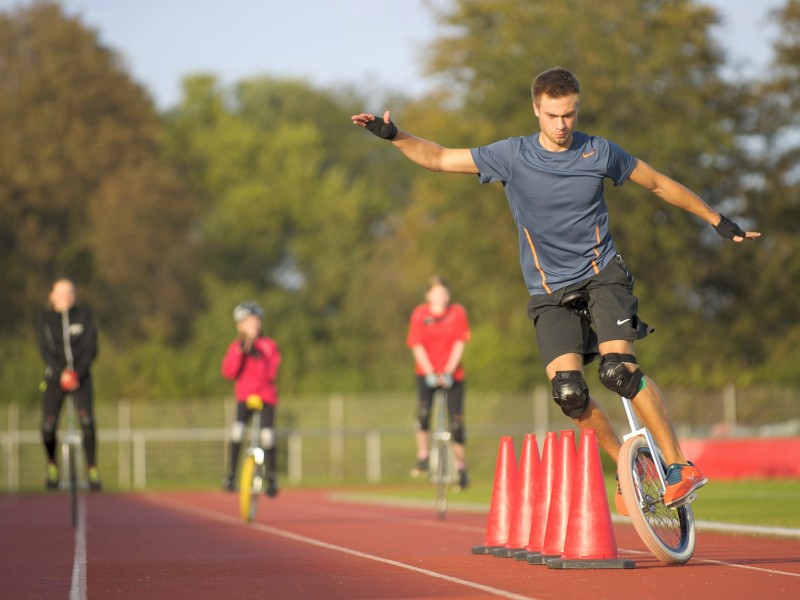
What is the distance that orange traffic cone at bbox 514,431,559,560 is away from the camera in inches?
355

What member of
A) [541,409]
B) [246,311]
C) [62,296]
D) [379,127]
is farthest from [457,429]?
[541,409]

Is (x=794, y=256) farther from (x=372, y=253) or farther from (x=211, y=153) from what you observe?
(x=211, y=153)

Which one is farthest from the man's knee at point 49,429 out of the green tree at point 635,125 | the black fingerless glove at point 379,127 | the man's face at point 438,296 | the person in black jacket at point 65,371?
the green tree at point 635,125

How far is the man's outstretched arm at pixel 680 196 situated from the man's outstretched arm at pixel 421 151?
0.95m

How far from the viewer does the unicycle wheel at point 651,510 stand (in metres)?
8.26

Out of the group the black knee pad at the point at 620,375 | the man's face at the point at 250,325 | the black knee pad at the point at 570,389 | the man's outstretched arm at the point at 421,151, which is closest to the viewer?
the black knee pad at the point at 620,375

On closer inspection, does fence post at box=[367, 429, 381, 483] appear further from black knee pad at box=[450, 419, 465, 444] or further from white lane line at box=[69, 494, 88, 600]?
white lane line at box=[69, 494, 88, 600]

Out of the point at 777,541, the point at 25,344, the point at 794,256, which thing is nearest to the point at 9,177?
the point at 25,344

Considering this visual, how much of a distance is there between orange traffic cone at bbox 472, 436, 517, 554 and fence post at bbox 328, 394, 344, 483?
26956 mm

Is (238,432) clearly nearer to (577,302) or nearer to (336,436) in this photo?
(577,302)

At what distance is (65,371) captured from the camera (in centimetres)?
1494

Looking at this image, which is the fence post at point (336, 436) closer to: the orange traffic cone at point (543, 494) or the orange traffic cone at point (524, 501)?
the orange traffic cone at point (524, 501)

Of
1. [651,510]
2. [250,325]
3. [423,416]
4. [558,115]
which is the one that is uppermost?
[558,115]

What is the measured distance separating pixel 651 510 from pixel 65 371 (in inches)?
312
